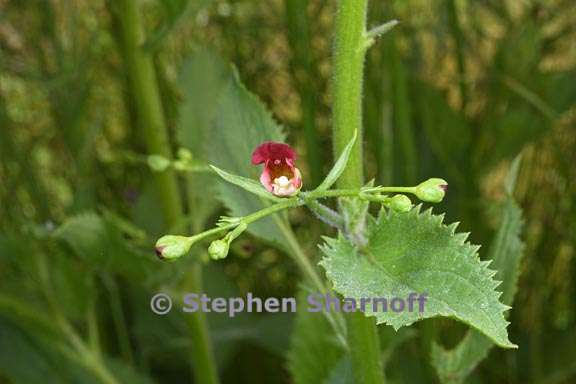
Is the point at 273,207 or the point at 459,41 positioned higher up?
the point at 459,41

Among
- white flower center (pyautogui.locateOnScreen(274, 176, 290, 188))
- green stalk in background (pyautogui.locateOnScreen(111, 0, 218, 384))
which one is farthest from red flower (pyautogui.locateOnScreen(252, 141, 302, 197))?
green stalk in background (pyautogui.locateOnScreen(111, 0, 218, 384))

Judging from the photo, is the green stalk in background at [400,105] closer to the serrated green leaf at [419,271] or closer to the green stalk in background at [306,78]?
the green stalk in background at [306,78]

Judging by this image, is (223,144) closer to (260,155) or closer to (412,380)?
(260,155)

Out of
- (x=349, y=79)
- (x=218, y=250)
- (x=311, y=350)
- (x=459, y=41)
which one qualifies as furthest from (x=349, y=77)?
(x=459, y=41)

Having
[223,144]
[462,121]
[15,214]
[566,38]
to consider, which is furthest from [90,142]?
[566,38]

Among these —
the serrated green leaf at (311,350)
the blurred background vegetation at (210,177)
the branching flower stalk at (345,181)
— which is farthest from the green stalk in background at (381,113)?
the branching flower stalk at (345,181)

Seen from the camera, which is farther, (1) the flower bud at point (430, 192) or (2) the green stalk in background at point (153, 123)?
(2) the green stalk in background at point (153, 123)

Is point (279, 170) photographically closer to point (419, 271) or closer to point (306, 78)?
point (419, 271)
